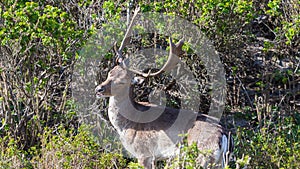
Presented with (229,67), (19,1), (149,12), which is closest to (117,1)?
(149,12)

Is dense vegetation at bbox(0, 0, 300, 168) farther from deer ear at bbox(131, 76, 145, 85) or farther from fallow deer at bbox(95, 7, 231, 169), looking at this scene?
deer ear at bbox(131, 76, 145, 85)

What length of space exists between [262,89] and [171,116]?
267cm

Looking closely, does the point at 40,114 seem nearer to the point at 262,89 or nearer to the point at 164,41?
the point at 164,41

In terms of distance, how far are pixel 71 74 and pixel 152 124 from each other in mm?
1788

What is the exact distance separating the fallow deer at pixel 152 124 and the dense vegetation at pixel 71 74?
524mm

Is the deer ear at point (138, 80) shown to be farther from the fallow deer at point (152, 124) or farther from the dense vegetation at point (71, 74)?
the dense vegetation at point (71, 74)

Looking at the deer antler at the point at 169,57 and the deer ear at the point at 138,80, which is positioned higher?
the deer antler at the point at 169,57

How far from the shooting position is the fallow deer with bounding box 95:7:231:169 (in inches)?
267

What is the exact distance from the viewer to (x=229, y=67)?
9.28m

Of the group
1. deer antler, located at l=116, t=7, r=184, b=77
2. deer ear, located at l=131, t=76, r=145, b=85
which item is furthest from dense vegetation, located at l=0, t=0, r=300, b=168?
deer ear, located at l=131, t=76, r=145, b=85

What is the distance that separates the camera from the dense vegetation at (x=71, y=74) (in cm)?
760

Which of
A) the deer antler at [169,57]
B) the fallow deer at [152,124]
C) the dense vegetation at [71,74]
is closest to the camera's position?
the fallow deer at [152,124]

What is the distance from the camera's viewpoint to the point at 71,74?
27.9 ft

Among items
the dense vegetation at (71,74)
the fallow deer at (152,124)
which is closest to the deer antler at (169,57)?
the fallow deer at (152,124)
